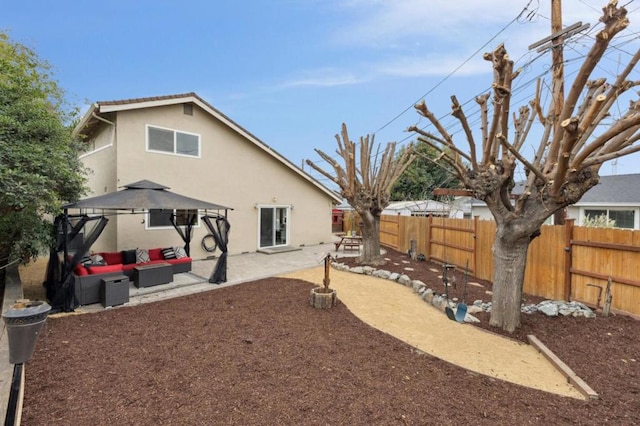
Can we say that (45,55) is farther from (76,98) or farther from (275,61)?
(275,61)

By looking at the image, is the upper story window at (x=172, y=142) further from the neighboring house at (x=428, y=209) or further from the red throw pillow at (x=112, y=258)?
the neighboring house at (x=428, y=209)

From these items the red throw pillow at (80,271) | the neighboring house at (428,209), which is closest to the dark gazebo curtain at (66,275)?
the red throw pillow at (80,271)

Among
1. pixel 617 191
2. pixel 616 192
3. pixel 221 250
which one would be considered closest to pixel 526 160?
pixel 221 250

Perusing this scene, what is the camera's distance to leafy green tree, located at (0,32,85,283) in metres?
4.75

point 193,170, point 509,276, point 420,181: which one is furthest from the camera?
point 420,181

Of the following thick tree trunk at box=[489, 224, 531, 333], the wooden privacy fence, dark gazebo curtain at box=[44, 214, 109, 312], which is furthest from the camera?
dark gazebo curtain at box=[44, 214, 109, 312]

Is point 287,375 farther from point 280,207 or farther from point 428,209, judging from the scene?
point 428,209

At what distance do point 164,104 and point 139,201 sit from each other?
5.15 meters

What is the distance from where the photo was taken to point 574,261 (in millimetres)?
6086

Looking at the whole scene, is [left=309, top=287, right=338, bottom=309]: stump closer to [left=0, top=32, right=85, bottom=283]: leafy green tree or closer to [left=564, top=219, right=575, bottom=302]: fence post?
[left=564, top=219, right=575, bottom=302]: fence post

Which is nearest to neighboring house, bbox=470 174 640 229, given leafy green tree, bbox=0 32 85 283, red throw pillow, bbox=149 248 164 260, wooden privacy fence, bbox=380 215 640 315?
wooden privacy fence, bbox=380 215 640 315

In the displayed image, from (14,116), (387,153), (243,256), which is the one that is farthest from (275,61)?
(14,116)

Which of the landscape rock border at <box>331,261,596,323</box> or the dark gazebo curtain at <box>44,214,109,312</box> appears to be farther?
the dark gazebo curtain at <box>44,214,109,312</box>

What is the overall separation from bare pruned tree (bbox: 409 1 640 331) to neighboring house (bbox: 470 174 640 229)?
43.7ft
